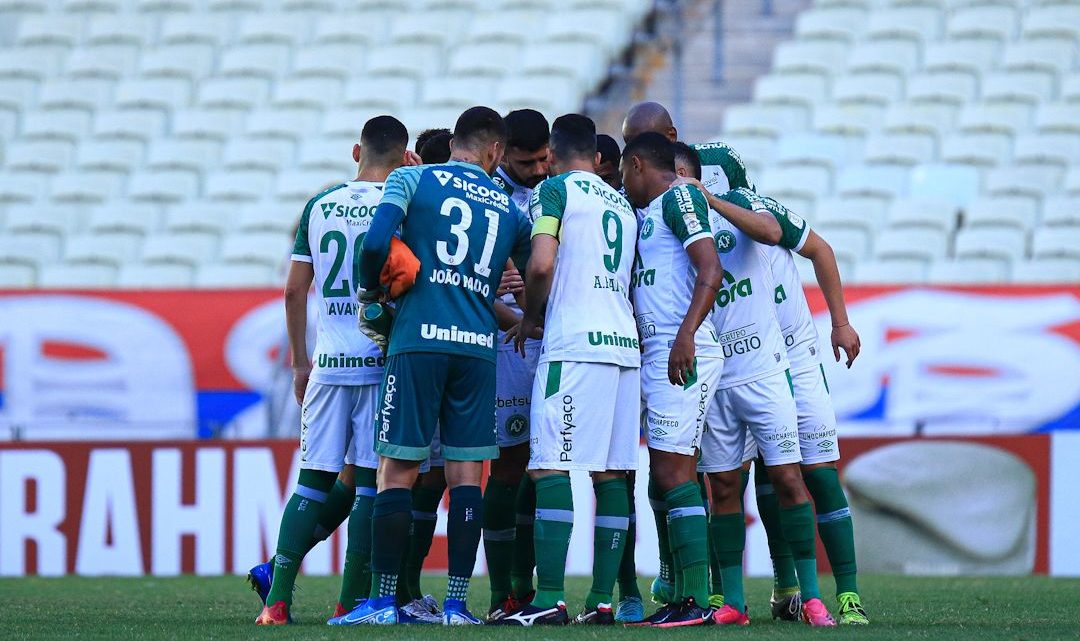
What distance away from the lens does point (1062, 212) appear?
14305mm

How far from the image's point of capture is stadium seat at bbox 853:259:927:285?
1386 cm

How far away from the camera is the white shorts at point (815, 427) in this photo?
23.9ft

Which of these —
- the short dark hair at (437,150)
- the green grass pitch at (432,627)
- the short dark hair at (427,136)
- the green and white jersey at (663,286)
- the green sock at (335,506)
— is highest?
the short dark hair at (427,136)

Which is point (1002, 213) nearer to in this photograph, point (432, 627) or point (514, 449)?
point (514, 449)

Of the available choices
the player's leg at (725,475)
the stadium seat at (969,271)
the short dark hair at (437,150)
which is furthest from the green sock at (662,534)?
the stadium seat at (969,271)

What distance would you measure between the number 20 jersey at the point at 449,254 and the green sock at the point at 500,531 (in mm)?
893

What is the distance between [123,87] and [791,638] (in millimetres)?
14002

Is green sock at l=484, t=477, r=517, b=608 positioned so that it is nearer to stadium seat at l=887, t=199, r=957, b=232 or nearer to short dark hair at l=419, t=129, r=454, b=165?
short dark hair at l=419, t=129, r=454, b=165

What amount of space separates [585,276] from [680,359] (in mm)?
550

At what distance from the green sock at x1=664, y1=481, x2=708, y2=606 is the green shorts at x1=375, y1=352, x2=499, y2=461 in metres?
0.84

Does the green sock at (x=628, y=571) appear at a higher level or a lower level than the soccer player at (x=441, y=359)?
lower

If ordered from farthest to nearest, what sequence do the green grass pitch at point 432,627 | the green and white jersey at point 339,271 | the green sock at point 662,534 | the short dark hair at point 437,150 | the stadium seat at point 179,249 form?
the stadium seat at point 179,249 < the short dark hair at point 437,150 < the green sock at point 662,534 < the green and white jersey at point 339,271 < the green grass pitch at point 432,627

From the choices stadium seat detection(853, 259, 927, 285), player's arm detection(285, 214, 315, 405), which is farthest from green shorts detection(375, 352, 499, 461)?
stadium seat detection(853, 259, 927, 285)

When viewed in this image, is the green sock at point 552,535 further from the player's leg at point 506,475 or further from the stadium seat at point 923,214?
the stadium seat at point 923,214
